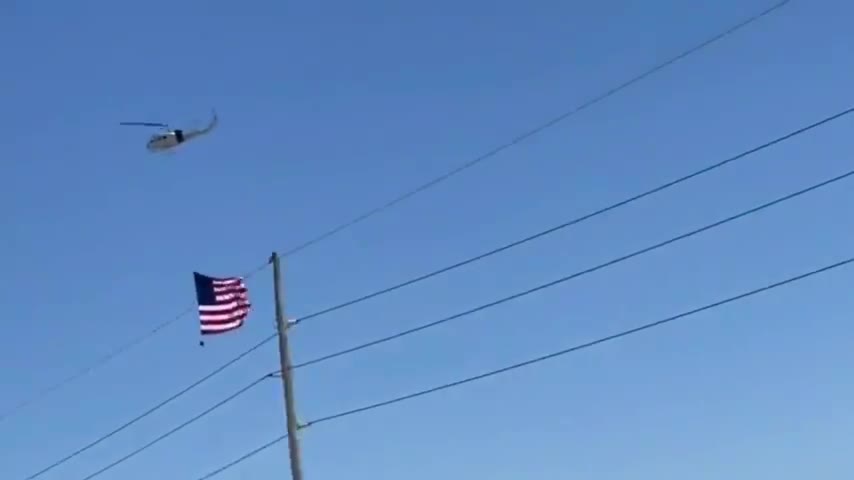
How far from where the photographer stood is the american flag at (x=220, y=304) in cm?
7350

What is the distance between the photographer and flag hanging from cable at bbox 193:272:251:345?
7350cm

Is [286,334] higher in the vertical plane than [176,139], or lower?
lower

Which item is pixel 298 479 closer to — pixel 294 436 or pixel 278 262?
pixel 294 436

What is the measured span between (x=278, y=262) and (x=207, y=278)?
190cm

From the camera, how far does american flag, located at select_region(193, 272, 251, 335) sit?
7350cm

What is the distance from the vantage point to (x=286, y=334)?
242 ft

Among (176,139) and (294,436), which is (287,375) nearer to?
(294,436)

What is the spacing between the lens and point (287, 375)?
73.4m

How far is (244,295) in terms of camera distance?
74.2 meters

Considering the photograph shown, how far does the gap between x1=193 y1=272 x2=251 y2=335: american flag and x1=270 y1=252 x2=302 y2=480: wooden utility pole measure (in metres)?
0.80

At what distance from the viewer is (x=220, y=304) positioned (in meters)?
73.8

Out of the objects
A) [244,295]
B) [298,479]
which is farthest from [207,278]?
[298,479]

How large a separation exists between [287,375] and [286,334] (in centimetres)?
105

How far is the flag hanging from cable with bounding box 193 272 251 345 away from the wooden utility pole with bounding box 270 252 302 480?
0.80 metres
